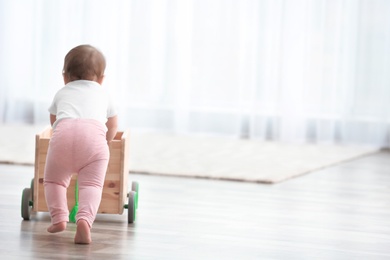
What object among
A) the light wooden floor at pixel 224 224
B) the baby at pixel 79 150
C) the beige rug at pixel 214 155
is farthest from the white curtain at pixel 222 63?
the baby at pixel 79 150

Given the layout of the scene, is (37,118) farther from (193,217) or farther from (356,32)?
(193,217)

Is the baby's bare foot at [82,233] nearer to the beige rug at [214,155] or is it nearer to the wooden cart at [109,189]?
the wooden cart at [109,189]

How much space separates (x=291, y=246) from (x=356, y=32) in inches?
133

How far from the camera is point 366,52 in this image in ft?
19.0

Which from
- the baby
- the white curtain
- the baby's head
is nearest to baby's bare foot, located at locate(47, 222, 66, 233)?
the baby

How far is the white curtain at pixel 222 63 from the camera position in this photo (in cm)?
581

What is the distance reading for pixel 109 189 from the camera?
281 cm

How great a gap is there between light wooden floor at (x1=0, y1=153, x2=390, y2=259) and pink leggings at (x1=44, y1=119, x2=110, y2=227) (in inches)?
4.5

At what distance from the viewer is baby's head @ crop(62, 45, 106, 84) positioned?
8.59 ft

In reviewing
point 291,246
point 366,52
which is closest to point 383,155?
point 366,52

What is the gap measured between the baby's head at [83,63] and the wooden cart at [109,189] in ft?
0.77

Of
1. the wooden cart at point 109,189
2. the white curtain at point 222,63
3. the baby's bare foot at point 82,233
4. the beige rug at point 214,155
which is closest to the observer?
the baby's bare foot at point 82,233

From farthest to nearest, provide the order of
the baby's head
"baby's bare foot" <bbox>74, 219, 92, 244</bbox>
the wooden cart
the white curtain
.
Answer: the white curtain
the wooden cart
the baby's head
"baby's bare foot" <bbox>74, 219, 92, 244</bbox>

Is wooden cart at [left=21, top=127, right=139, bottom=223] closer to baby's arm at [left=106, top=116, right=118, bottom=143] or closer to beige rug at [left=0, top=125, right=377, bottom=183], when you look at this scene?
baby's arm at [left=106, top=116, right=118, bottom=143]
